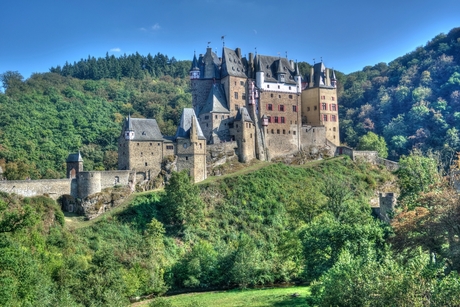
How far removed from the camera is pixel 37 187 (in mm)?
49250

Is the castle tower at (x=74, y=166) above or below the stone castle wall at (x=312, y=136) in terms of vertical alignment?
below

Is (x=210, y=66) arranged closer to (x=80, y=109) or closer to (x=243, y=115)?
(x=243, y=115)

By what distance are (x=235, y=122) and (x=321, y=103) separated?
15867 mm

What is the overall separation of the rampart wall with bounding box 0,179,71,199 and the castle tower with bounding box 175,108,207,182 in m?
13.1

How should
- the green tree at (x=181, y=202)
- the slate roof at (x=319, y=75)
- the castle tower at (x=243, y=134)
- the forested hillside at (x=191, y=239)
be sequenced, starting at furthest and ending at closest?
the slate roof at (x=319, y=75)
the castle tower at (x=243, y=134)
the green tree at (x=181, y=202)
the forested hillside at (x=191, y=239)

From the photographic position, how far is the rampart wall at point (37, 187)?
47375mm

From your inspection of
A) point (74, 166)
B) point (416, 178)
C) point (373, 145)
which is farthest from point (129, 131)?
point (373, 145)

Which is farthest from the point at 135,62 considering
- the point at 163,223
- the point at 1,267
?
the point at 1,267

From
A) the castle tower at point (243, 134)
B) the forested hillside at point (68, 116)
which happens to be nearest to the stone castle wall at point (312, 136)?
the castle tower at point (243, 134)

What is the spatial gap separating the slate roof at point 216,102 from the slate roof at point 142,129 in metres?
9.82

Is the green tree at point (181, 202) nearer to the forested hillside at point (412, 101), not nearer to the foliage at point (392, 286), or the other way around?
the foliage at point (392, 286)

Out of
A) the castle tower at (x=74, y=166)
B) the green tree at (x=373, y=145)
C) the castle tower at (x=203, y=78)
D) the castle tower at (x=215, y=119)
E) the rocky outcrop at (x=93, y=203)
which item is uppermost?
the castle tower at (x=203, y=78)

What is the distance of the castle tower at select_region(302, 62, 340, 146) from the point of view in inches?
2970

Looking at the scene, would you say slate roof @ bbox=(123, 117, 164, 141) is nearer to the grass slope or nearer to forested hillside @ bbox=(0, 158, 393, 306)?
forested hillside @ bbox=(0, 158, 393, 306)
